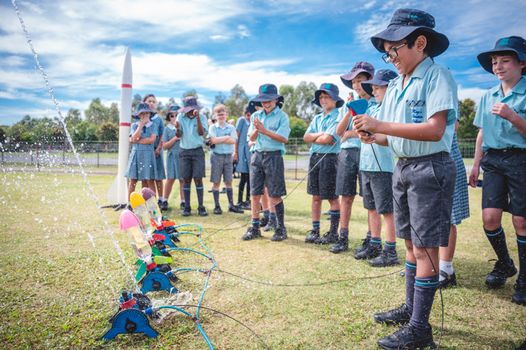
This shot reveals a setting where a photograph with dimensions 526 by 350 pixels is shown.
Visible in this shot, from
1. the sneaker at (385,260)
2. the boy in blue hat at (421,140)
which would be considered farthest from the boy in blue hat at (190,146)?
the boy in blue hat at (421,140)

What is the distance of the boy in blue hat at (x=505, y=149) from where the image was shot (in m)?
3.29

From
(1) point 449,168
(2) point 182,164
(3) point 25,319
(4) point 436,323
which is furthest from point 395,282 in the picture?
(2) point 182,164

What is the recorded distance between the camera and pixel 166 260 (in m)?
3.60

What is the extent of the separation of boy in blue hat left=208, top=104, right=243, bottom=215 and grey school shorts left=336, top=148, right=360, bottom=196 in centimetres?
344

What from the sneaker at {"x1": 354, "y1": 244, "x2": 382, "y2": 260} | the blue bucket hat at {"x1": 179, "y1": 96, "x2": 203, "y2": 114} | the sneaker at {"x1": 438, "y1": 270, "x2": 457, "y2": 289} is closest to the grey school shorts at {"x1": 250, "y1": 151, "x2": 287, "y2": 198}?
the sneaker at {"x1": 354, "y1": 244, "x2": 382, "y2": 260}

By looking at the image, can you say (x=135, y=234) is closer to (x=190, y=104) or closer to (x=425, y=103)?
(x=425, y=103)

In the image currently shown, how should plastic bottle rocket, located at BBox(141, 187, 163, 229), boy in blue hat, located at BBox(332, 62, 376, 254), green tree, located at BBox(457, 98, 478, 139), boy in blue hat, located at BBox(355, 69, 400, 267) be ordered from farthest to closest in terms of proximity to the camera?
green tree, located at BBox(457, 98, 478, 139)
plastic bottle rocket, located at BBox(141, 187, 163, 229)
boy in blue hat, located at BBox(332, 62, 376, 254)
boy in blue hat, located at BBox(355, 69, 400, 267)

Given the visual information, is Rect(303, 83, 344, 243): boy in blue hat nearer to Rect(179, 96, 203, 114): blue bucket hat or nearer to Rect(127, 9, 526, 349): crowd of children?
Rect(127, 9, 526, 349): crowd of children

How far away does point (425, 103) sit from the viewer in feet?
7.72

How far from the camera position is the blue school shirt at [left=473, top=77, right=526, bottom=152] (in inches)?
131

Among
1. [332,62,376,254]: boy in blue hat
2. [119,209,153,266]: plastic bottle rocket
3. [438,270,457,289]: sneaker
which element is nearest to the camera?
[119,209,153,266]: plastic bottle rocket

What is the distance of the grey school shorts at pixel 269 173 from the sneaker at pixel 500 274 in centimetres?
292

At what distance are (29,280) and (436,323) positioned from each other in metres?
4.06

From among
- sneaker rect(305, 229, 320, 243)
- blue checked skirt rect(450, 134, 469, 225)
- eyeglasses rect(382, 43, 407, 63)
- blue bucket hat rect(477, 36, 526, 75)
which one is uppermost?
blue bucket hat rect(477, 36, 526, 75)
